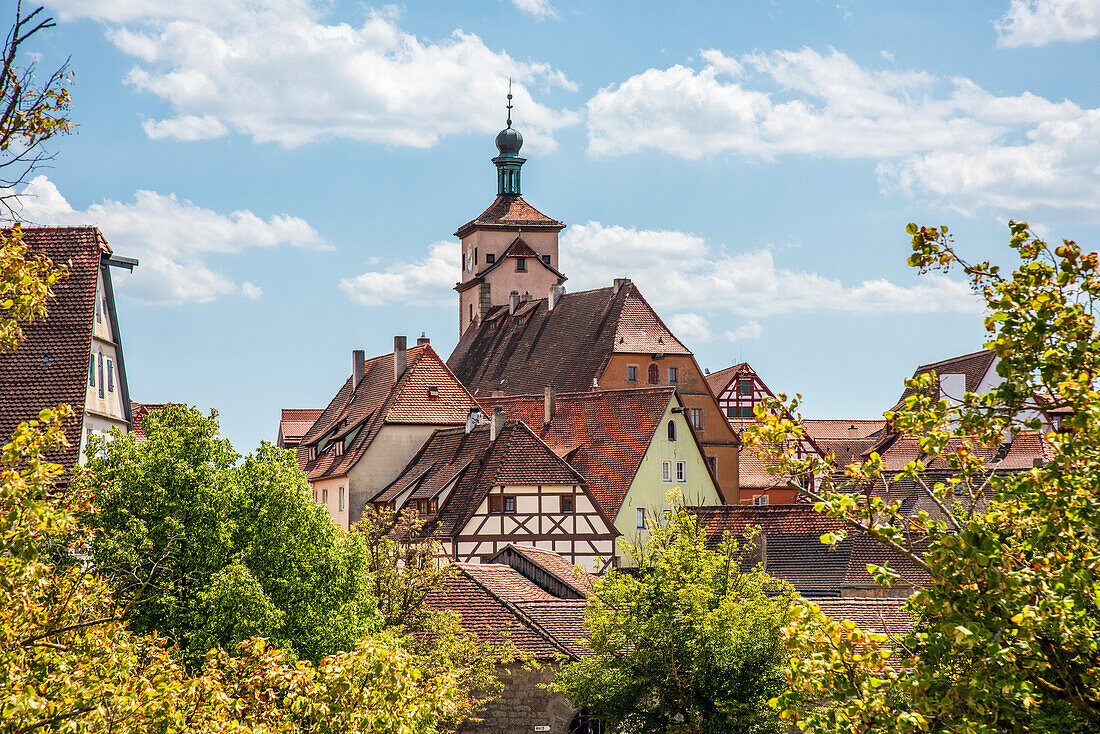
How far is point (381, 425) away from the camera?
5478cm

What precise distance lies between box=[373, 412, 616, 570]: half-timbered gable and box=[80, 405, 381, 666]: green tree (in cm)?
2113

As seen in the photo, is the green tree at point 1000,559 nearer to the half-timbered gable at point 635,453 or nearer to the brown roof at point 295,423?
the half-timbered gable at point 635,453

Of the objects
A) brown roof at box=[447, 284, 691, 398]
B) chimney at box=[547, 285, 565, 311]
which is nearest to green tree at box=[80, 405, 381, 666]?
brown roof at box=[447, 284, 691, 398]

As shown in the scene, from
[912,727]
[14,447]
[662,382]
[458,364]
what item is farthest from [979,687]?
[458,364]

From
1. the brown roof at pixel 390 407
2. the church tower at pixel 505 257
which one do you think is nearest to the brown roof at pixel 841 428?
the church tower at pixel 505 257

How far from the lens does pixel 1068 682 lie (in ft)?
25.6

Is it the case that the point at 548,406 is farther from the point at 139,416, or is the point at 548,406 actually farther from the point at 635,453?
the point at 139,416

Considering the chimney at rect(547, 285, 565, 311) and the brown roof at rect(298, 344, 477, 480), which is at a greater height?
the chimney at rect(547, 285, 565, 311)

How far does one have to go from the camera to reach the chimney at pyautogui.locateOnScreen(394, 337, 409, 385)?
58125 mm

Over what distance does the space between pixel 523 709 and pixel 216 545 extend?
7353 millimetres

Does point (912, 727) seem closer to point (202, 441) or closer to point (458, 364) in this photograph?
point (202, 441)

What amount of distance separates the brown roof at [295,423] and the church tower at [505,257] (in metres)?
10.7

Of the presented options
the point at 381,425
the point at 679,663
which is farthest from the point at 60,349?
the point at 381,425

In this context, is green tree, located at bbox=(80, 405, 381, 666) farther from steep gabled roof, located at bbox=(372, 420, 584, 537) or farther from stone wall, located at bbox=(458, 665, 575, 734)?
steep gabled roof, located at bbox=(372, 420, 584, 537)
